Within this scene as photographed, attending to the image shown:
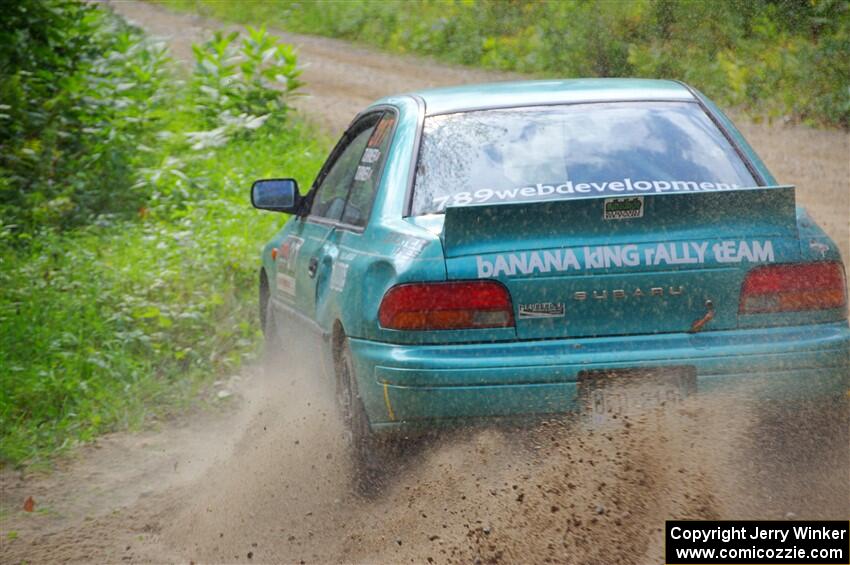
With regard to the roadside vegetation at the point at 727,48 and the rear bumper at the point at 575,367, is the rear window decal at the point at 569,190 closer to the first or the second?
the rear bumper at the point at 575,367

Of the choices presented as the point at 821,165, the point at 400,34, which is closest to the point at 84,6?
the point at 821,165

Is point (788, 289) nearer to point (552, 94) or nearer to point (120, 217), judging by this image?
point (552, 94)

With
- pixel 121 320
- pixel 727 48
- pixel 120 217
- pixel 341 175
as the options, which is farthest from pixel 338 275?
pixel 727 48

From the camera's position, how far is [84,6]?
13.0 meters

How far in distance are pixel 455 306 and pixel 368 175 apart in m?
1.35

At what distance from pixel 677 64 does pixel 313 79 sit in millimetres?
7605

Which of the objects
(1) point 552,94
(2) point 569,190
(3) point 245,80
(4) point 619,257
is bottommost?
(3) point 245,80

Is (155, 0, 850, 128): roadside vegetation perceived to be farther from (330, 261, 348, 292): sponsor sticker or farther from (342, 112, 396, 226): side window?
(330, 261, 348, 292): sponsor sticker

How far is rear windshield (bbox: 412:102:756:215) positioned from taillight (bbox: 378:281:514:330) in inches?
20.0

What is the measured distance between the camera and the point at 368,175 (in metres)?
5.42

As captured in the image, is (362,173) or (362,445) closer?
(362,445)

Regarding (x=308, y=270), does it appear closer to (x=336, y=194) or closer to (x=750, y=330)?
(x=336, y=194)

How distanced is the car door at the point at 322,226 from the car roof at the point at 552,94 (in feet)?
2.15

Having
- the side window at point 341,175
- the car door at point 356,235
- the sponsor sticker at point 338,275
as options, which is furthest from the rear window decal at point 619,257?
the side window at point 341,175
